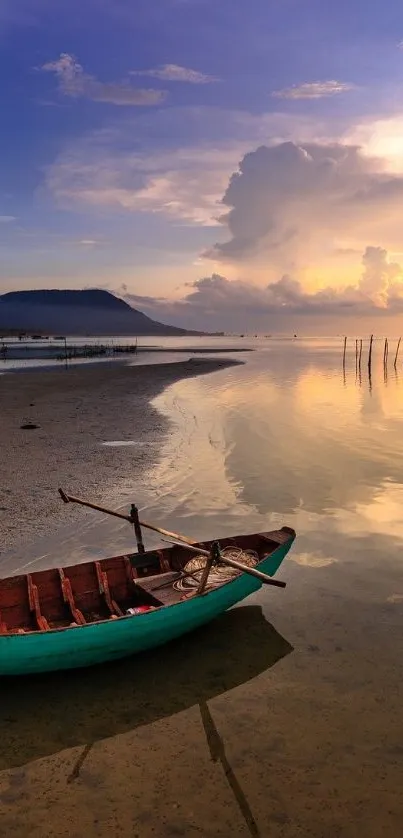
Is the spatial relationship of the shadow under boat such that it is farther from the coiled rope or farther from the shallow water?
the coiled rope

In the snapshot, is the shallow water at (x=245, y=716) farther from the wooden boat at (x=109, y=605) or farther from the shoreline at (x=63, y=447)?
the shoreline at (x=63, y=447)

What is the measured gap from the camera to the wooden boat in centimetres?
816

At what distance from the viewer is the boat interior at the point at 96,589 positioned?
967 cm

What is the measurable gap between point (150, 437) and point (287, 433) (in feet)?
23.5

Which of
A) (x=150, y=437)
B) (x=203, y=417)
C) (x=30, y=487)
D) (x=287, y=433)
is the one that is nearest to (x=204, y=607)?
(x=30, y=487)

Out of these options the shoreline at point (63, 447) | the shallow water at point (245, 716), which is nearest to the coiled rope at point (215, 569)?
the shallow water at point (245, 716)

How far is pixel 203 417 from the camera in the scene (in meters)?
32.7

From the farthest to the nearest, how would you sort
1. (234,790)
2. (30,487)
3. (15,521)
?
(30,487)
(15,521)
(234,790)

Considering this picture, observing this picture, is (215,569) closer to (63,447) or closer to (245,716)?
(245,716)

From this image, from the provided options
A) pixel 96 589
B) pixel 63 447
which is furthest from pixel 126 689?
pixel 63 447

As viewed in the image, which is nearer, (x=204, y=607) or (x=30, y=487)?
(x=204, y=607)

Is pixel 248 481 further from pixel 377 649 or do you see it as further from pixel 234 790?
pixel 234 790

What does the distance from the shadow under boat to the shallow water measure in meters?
0.03

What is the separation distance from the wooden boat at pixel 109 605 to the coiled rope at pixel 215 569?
0.33 ft
